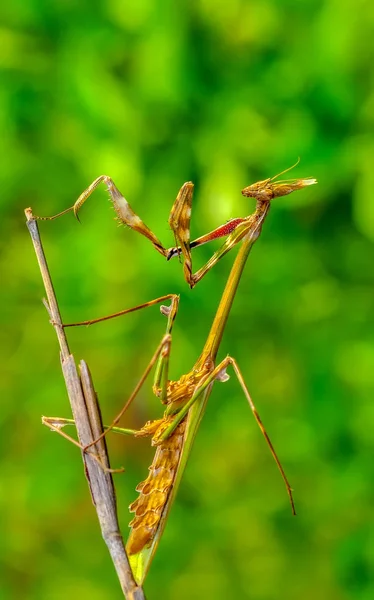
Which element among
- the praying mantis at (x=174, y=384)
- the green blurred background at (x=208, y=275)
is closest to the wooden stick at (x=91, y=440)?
the praying mantis at (x=174, y=384)

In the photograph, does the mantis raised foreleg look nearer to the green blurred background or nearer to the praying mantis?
the praying mantis

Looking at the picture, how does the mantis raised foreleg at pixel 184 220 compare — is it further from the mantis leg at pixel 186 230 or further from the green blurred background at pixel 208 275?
the green blurred background at pixel 208 275

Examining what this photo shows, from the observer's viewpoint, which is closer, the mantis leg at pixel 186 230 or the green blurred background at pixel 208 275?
the mantis leg at pixel 186 230

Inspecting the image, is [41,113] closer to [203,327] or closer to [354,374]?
[203,327]

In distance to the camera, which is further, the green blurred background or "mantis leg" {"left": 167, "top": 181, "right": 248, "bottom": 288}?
the green blurred background

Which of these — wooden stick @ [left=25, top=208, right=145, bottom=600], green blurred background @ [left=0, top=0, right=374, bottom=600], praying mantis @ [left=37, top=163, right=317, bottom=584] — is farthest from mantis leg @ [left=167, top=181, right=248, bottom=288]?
green blurred background @ [left=0, top=0, right=374, bottom=600]

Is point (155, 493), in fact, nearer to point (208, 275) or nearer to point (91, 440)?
point (91, 440)
